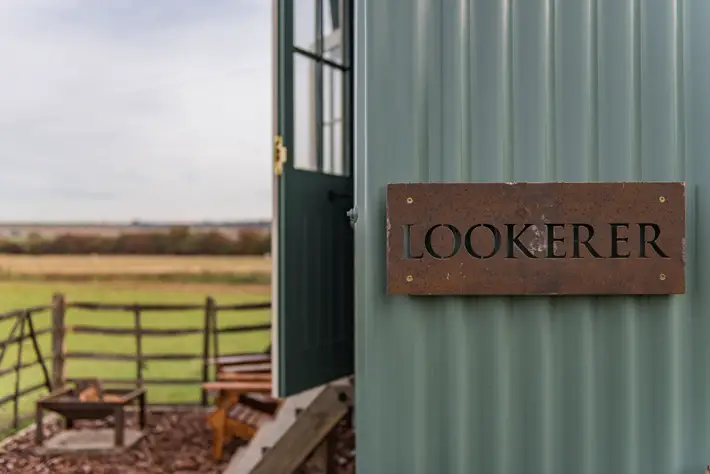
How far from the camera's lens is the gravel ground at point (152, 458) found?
4.59 m

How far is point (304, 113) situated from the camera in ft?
9.66

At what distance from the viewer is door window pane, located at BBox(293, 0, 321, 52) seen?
2832 millimetres

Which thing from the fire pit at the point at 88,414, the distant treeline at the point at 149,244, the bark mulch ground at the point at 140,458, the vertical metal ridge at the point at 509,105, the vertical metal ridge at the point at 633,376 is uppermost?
the vertical metal ridge at the point at 509,105

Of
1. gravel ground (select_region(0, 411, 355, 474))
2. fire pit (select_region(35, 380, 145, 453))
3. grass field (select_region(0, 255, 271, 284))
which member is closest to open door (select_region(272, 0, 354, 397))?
gravel ground (select_region(0, 411, 355, 474))

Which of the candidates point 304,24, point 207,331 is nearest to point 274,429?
point 304,24

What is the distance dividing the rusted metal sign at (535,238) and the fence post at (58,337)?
18.5ft

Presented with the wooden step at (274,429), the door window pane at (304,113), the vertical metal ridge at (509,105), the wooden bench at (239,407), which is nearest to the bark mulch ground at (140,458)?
the wooden bench at (239,407)

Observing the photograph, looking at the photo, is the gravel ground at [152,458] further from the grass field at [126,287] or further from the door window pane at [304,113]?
the door window pane at [304,113]

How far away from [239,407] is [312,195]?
2.75 m

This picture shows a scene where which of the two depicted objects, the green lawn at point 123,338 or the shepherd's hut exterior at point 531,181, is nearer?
the shepherd's hut exterior at point 531,181

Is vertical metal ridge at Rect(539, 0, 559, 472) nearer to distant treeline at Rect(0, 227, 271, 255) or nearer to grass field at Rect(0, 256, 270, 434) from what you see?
distant treeline at Rect(0, 227, 271, 255)

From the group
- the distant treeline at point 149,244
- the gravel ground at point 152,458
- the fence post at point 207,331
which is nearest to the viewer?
the gravel ground at point 152,458

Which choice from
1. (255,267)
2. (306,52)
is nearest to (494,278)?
(306,52)

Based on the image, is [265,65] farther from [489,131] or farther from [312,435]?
[489,131]
